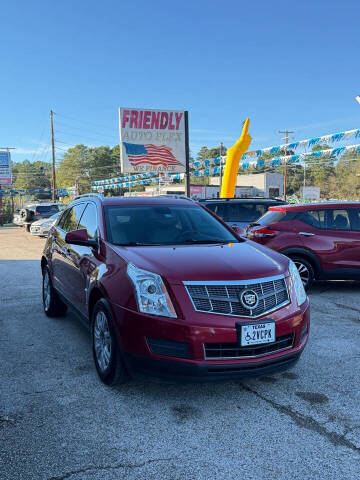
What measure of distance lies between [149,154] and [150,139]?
2.36ft

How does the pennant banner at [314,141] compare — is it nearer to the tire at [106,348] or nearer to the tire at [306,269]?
the tire at [306,269]

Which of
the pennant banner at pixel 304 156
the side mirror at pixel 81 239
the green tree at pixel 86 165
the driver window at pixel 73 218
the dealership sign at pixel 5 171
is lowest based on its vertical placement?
the side mirror at pixel 81 239

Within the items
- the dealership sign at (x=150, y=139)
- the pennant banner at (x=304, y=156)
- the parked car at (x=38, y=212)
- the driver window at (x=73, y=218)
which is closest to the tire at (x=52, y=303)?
the driver window at (x=73, y=218)

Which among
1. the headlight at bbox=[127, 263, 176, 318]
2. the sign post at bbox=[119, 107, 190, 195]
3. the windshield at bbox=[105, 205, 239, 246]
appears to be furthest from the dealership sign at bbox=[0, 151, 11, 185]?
the headlight at bbox=[127, 263, 176, 318]

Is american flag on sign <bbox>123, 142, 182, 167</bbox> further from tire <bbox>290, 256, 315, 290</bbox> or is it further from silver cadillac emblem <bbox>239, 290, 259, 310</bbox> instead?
silver cadillac emblem <bbox>239, 290, 259, 310</bbox>

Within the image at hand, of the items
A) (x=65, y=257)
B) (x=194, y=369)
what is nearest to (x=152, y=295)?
(x=194, y=369)

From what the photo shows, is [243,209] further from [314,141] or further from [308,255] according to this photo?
[314,141]

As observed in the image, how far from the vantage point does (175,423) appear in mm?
3090

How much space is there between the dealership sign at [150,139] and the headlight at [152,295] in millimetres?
17988

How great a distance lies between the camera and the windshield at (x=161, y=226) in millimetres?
4191

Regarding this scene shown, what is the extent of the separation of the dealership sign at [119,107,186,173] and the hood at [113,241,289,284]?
17367 millimetres

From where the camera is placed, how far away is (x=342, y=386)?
146 inches

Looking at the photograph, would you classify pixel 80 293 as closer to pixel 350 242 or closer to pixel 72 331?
pixel 72 331

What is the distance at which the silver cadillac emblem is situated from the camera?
3.18 m
